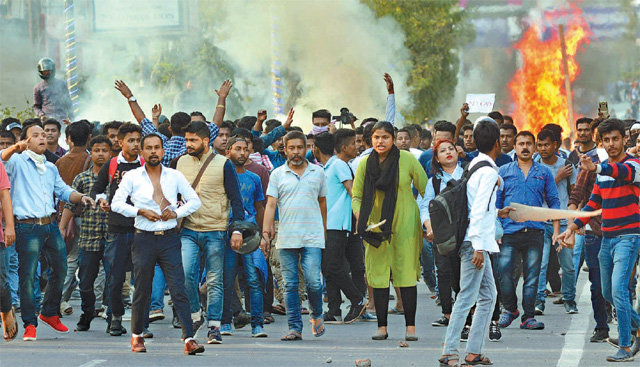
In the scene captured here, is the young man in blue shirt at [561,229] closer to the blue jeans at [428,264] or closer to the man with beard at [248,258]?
the blue jeans at [428,264]

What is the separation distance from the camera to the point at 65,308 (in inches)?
481

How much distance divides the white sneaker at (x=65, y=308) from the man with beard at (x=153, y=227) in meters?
2.83

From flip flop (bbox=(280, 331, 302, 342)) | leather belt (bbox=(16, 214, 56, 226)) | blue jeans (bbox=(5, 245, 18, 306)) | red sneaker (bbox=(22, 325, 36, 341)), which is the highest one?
leather belt (bbox=(16, 214, 56, 226))

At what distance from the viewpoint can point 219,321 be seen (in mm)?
10148

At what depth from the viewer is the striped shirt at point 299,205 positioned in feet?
34.4

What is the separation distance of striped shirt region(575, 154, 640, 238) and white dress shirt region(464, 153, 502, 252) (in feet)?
3.47

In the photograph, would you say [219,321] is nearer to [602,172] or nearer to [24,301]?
[24,301]

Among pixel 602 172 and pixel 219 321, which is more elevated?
pixel 602 172

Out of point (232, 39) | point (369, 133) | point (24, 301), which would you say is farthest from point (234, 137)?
point (232, 39)

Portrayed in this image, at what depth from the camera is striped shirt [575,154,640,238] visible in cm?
918

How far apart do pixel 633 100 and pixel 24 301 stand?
46422 mm

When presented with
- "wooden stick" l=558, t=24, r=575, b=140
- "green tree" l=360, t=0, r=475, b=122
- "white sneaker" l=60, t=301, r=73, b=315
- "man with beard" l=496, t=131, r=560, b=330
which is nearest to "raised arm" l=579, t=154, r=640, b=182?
"man with beard" l=496, t=131, r=560, b=330

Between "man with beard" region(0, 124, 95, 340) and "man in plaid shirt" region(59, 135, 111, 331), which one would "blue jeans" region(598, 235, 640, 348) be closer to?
"man with beard" region(0, 124, 95, 340)

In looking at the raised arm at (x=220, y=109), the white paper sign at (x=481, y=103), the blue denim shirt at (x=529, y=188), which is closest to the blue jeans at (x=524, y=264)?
the blue denim shirt at (x=529, y=188)
